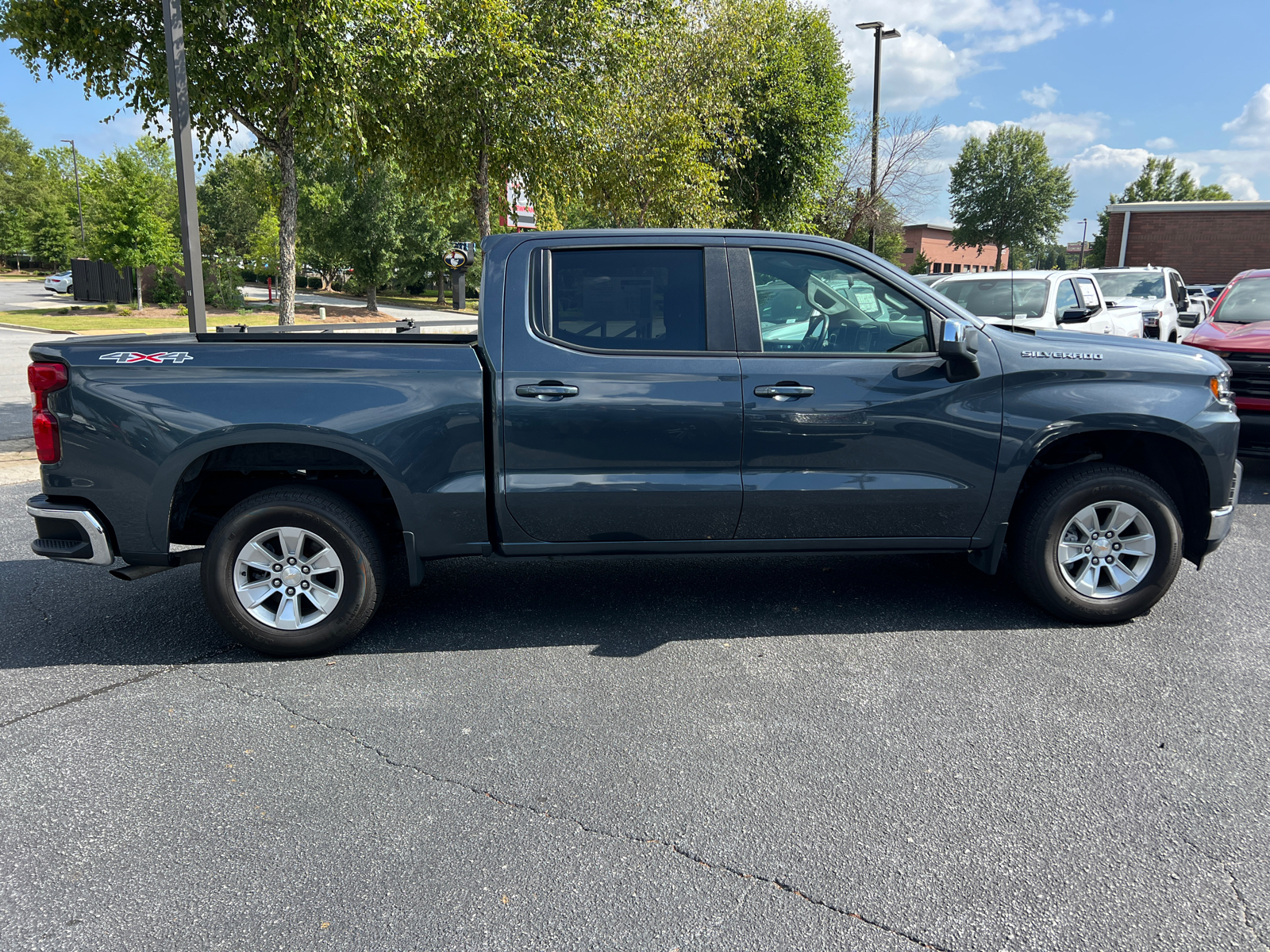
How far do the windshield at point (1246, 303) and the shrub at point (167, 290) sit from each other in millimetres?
40648

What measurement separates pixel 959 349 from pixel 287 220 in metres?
8.61

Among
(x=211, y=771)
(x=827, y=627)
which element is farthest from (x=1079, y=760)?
(x=211, y=771)

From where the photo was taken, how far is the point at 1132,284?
14211 mm

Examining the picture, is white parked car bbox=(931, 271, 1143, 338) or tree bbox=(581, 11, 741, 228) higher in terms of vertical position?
tree bbox=(581, 11, 741, 228)

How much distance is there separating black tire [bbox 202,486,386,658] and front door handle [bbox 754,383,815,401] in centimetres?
197

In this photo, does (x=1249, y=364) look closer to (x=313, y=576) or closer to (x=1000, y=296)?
(x=1000, y=296)

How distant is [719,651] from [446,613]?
1528 millimetres

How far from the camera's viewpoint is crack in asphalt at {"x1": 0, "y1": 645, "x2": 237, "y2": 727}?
3.69m

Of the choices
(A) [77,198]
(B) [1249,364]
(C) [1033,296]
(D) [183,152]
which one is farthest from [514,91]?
(A) [77,198]

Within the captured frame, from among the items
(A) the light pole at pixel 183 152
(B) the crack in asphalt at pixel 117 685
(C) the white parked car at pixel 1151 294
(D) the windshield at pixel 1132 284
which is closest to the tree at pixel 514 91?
(A) the light pole at pixel 183 152

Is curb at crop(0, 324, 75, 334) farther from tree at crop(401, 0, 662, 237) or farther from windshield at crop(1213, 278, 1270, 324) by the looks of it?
windshield at crop(1213, 278, 1270, 324)

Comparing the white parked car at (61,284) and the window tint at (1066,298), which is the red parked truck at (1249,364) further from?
the white parked car at (61,284)

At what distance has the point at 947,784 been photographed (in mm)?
3133

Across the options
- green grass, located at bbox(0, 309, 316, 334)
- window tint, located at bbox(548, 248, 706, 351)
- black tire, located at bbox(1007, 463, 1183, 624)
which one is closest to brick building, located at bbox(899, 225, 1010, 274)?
green grass, located at bbox(0, 309, 316, 334)
